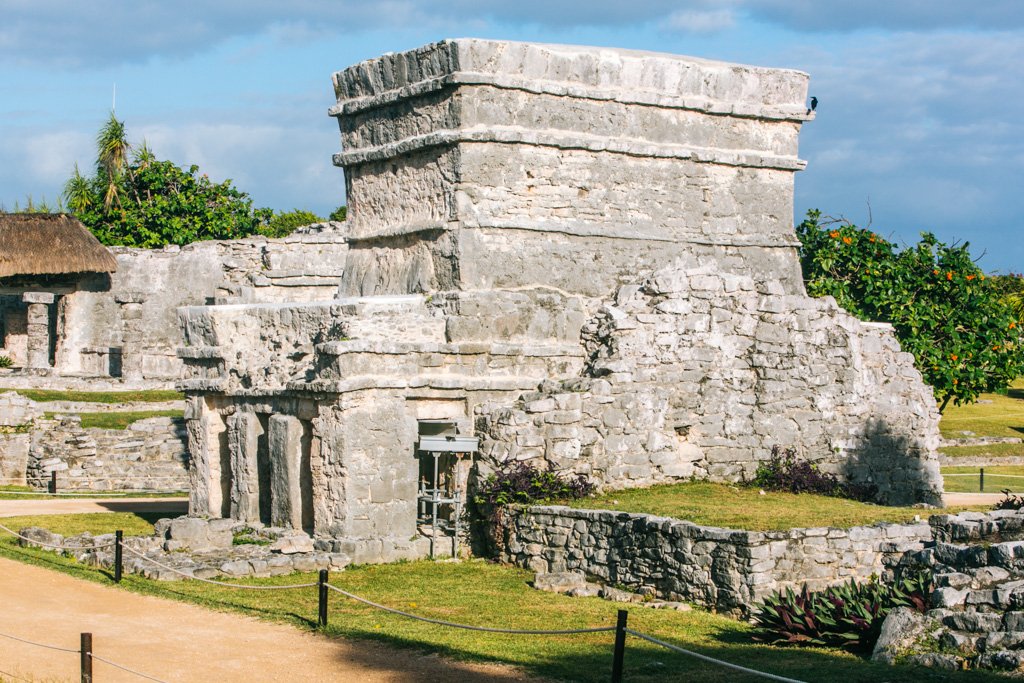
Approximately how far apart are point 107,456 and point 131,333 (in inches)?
309

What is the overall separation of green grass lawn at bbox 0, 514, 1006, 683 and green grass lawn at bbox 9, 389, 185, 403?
12718mm

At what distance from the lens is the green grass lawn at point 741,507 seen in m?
14.2

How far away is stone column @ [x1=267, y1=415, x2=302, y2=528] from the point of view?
17.0 m

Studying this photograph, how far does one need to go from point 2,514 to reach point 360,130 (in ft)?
25.9

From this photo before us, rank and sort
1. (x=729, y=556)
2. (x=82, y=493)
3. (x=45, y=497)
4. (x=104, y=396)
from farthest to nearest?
(x=104, y=396) < (x=82, y=493) < (x=45, y=497) < (x=729, y=556)

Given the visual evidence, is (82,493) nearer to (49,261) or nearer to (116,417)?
(116,417)

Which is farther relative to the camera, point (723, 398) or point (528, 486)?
point (723, 398)

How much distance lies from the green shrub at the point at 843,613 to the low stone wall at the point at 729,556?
2.40ft

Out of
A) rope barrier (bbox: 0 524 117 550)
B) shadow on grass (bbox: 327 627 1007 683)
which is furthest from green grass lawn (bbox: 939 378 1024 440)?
shadow on grass (bbox: 327 627 1007 683)

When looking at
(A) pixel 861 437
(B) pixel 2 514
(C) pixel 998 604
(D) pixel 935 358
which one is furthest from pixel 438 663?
(D) pixel 935 358

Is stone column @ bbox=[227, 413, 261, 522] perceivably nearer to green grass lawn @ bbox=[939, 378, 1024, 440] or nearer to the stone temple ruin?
the stone temple ruin

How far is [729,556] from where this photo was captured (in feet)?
42.8

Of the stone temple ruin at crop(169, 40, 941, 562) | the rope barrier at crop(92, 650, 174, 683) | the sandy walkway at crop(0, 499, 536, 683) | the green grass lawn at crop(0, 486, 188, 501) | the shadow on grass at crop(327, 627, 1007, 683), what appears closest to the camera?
the shadow on grass at crop(327, 627, 1007, 683)

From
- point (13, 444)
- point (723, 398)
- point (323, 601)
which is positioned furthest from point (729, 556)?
point (13, 444)
